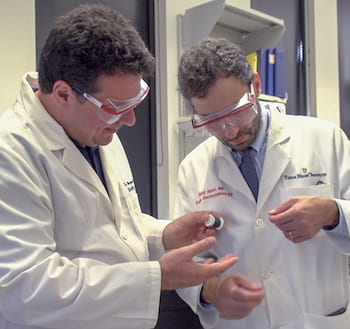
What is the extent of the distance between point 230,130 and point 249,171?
0.58 ft

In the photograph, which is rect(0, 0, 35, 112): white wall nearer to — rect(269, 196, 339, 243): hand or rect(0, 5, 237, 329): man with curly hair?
rect(0, 5, 237, 329): man with curly hair

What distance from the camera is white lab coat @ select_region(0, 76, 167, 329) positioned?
104 cm

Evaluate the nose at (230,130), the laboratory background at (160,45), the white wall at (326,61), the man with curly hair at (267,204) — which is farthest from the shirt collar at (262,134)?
the white wall at (326,61)

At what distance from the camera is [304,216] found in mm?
1344

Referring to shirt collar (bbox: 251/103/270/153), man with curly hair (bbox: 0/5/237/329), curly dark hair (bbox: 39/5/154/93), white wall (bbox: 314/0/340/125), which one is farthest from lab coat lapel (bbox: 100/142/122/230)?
white wall (bbox: 314/0/340/125)

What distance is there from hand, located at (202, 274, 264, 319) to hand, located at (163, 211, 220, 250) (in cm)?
18

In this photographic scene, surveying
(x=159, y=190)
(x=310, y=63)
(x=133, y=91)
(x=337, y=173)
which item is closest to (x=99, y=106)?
(x=133, y=91)

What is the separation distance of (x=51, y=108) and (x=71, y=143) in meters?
0.11

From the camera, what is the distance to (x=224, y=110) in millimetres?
1506

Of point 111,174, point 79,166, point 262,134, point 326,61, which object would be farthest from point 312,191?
point 326,61

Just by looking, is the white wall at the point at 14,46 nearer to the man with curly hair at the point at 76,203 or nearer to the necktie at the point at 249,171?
the man with curly hair at the point at 76,203

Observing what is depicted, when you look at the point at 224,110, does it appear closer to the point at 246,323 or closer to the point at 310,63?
the point at 246,323

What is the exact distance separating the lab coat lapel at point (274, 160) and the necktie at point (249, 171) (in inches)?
1.7

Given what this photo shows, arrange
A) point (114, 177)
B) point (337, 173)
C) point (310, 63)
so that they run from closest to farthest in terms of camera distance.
Answer: 1. point (114, 177)
2. point (337, 173)
3. point (310, 63)
